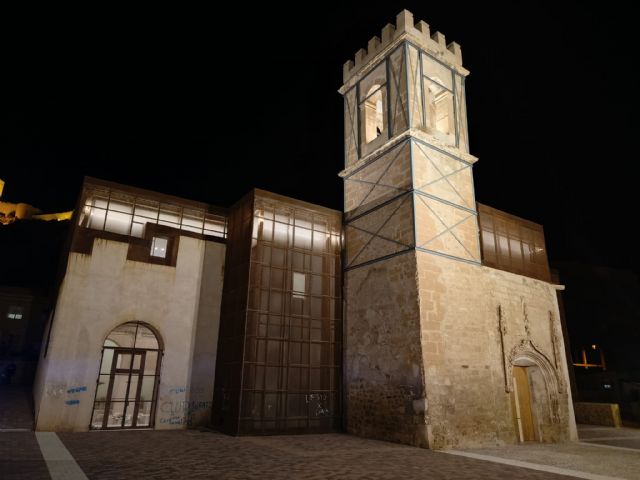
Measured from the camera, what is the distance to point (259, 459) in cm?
791

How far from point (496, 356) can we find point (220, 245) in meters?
9.87

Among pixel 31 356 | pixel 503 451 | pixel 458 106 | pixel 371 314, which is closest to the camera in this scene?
pixel 503 451

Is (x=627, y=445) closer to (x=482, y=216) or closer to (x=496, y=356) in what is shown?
(x=496, y=356)

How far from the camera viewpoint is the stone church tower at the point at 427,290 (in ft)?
37.1

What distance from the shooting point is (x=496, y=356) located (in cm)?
1280

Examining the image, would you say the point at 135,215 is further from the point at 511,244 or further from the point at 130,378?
the point at 511,244

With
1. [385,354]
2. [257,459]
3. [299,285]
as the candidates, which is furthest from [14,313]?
[257,459]

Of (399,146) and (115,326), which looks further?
(399,146)

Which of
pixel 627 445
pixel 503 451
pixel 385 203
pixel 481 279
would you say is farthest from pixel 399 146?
pixel 627 445

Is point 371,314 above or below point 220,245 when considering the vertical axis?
below

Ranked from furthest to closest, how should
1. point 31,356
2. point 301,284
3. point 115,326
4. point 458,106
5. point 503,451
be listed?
point 31,356 → point 458,106 → point 301,284 → point 115,326 → point 503,451

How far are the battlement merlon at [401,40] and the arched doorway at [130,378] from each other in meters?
12.0

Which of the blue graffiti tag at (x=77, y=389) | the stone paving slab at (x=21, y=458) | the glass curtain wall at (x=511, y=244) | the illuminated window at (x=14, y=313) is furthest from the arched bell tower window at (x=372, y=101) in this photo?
the illuminated window at (x=14, y=313)

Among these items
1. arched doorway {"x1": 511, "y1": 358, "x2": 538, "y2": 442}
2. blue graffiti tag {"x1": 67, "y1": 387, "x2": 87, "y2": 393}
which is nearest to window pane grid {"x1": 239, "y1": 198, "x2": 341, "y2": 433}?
blue graffiti tag {"x1": 67, "y1": 387, "x2": 87, "y2": 393}
